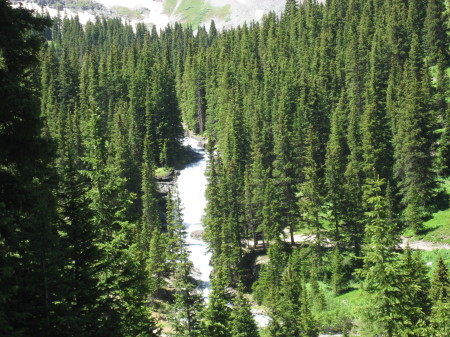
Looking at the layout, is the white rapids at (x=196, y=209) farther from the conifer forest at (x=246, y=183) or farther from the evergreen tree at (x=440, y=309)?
the evergreen tree at (x=440, y=309)

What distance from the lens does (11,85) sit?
8867 mm

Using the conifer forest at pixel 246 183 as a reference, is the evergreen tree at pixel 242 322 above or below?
below

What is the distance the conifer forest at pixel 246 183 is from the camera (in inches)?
385

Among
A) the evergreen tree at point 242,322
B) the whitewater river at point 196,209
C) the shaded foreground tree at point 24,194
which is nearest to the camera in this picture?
the shaded foreground tree at point 24,194

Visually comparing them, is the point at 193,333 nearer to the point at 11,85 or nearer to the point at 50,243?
the point at 50,243

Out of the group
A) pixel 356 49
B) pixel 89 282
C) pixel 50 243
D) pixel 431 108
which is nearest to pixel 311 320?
pixel 89 282

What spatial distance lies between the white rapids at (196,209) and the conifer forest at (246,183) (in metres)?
2.59

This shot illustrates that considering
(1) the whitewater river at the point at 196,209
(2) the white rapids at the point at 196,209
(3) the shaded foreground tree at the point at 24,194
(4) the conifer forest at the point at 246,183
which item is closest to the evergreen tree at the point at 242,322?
(4) the conifer forest at the point at 246,183

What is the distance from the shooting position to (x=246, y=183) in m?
62.8

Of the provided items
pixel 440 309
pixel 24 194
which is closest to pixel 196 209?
pixel 440 309

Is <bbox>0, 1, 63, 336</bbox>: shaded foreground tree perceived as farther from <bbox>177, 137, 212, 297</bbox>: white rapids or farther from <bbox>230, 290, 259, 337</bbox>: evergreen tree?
<bbox>177, 137, 212, 297</bbox>: white rapids

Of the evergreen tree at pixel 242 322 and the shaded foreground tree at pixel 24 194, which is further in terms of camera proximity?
the evergreen tree at pixel 242 322

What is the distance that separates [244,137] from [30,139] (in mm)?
67152

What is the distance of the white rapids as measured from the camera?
60775 millimetres
